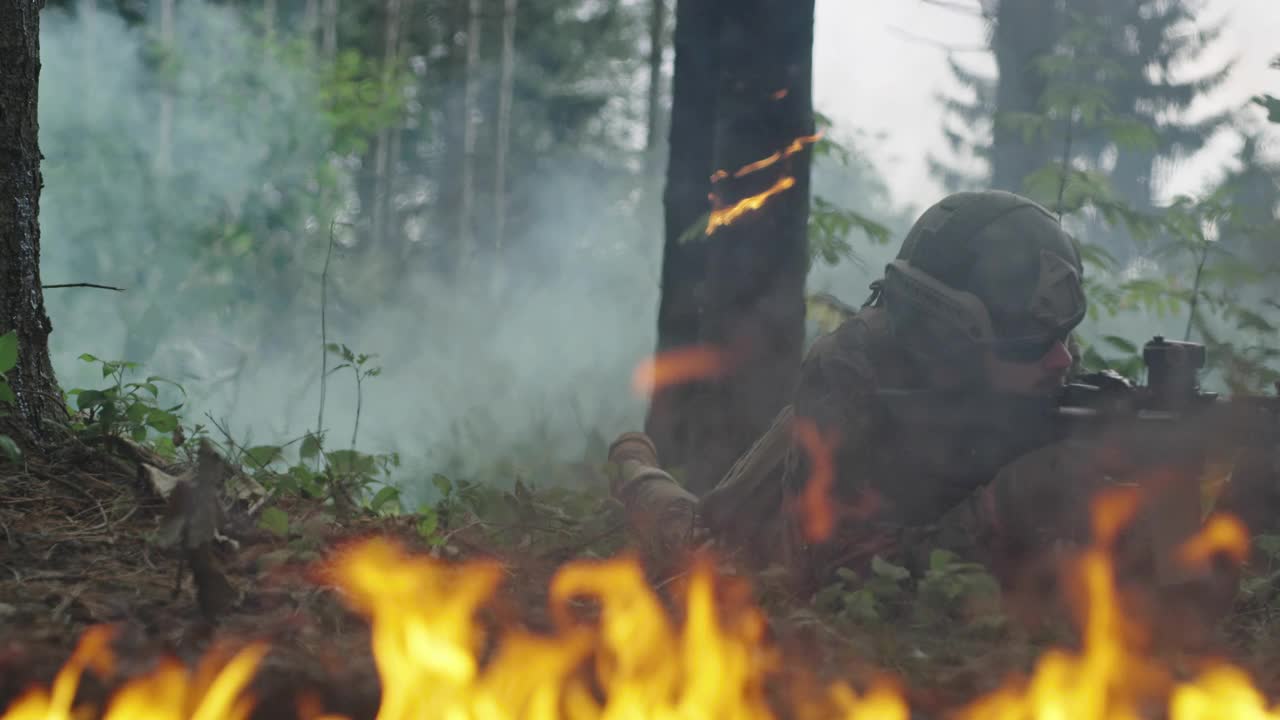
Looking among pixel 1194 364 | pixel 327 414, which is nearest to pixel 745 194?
pixel 1194 364

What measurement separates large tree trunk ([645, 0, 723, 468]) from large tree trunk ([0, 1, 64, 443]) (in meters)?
2.63

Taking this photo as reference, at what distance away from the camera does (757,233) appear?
4.66 meters

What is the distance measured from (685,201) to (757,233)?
59cm

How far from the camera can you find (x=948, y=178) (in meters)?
32.0

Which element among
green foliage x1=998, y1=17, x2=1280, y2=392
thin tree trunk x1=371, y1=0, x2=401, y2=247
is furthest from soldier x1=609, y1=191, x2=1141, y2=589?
thin tree trunk x1=371, y1=0, x2=401, y2=247

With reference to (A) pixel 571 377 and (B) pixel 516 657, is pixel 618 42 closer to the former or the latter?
(A) pixel 571 377

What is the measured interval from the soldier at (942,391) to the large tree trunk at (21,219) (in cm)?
206

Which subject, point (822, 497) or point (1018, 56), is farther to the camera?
point (1018, 56)

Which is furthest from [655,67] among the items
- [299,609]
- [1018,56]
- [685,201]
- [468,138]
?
[299,609]

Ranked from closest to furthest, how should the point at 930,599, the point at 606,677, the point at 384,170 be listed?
the point at 606,677, the point at 930,599, the point at 384,170

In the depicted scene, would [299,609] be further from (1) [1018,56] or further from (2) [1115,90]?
(2) [1115,90]

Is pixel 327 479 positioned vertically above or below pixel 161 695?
below

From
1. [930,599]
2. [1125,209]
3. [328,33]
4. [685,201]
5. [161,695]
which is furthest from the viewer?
[328,33]

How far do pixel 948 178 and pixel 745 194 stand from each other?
29.3m
